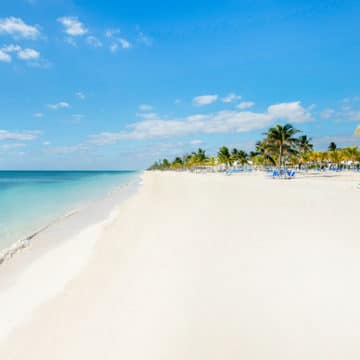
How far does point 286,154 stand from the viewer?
42750mm

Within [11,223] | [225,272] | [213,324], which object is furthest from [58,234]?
[213,324]

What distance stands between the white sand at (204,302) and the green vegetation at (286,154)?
35055 millimetres

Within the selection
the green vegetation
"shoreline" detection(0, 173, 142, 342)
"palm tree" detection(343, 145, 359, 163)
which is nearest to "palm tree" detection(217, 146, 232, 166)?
the green vegetation

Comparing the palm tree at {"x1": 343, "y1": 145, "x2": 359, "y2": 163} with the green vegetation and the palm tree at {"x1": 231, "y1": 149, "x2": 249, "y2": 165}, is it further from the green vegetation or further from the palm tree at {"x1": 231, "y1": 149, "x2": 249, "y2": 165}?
the palm tree at {"x1": 231, "y1": 149, "x2": 249, "y2": 165}

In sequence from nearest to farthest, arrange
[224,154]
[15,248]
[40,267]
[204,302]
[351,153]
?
1. [204,302]
2. [40,267]
3. [15,248]
4. [351,153]
5. [224,154]

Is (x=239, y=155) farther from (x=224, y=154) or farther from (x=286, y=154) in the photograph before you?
(x=286, y=154)

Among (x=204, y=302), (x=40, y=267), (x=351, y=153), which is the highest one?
(x=351, y=153)

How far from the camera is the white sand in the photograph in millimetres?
2520

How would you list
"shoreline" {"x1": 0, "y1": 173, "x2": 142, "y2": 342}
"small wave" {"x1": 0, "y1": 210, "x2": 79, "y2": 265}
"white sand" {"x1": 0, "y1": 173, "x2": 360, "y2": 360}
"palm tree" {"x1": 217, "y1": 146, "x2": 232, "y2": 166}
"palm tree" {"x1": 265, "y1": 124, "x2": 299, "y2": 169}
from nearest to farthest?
"white sand" {"x1": 0, "y1": 173, "x2": 360, "y2": 360}, "shoreline" {"x1": 0, "y1": 173, "x2": 142, "y2": 342}, "small wave" {"x1": 0, "y1": 210, "x2": 79, "y2": 265}, "palm tree" {"x1": 265, "y1": 124, "x2": 299, "y2": 169}, "palm tree" {"x1": 217, "y1": 146, "x2": 232, "y2": 166}

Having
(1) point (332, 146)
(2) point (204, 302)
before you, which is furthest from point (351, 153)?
(2) point (204, 302)

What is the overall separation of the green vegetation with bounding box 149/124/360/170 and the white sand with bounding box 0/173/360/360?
35.1 m

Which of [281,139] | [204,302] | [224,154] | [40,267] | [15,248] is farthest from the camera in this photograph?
[224,154]

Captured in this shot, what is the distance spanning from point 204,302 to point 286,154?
43490mm

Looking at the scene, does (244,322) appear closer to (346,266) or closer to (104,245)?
(346,266)
